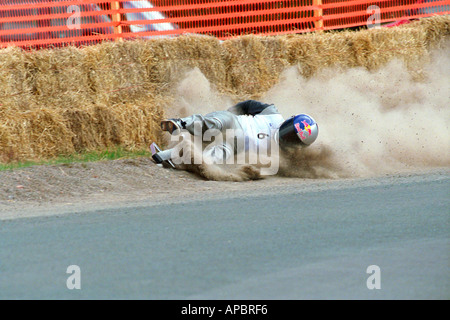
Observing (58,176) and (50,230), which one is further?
(58,176)

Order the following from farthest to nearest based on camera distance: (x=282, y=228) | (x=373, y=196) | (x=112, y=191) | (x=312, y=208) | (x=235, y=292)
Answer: (x=112, y=191)
(x=373, y=196)
(x=312, y=208)
(x=282, y=228)
(x=235, y=292)

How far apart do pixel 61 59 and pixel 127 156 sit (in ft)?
6.06

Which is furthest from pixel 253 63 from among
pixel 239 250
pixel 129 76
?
pixel 239 250

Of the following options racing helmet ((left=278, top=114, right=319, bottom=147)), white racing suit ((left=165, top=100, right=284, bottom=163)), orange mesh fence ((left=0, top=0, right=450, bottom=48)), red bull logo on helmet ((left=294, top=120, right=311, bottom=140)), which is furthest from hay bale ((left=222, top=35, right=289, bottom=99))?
red bull logo on helmet ((left=294, top=120, right=311, bottom=140))

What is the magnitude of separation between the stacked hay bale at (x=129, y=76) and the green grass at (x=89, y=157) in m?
0.16

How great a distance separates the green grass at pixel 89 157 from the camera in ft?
32.7

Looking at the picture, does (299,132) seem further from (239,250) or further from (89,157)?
(239,250)

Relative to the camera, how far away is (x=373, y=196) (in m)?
7.87

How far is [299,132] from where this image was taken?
1005 centimetres

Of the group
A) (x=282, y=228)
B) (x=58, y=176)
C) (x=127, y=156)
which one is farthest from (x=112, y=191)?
(x=282, y=228)

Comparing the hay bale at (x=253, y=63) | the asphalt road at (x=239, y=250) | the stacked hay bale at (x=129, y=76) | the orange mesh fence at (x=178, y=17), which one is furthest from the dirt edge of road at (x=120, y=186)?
the orange mesh fence at (x=178, y=17)

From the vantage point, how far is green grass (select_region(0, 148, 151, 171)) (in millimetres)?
9981

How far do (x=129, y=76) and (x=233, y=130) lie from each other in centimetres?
251
